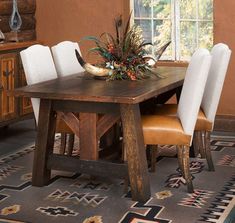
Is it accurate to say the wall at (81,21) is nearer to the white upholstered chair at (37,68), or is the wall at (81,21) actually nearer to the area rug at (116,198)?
the area rug at (116,198)

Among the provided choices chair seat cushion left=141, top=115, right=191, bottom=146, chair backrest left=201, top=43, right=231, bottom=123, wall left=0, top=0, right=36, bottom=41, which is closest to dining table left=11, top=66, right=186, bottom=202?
chair seat cushion left=141, top=115, right=191, bottom=146

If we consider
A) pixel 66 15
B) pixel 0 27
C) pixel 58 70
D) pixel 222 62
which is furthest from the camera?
pixel 66 15

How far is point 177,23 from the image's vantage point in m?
6.67

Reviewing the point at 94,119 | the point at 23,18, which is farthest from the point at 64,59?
the point at 23,18

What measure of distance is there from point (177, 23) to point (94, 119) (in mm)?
2831

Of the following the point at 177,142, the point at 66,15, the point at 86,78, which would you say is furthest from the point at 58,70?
the point at 66,15

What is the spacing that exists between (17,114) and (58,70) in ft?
4.12

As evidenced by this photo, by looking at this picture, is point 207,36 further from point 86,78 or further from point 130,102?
point 130,102

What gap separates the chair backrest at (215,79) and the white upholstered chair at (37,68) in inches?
44.8

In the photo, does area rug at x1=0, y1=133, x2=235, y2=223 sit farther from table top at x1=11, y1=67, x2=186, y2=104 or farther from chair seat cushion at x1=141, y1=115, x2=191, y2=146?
table top at x1=11, y1=67, x2=186, y2=104

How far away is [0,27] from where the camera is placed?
6.63 m

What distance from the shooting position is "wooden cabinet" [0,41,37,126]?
19.6ft

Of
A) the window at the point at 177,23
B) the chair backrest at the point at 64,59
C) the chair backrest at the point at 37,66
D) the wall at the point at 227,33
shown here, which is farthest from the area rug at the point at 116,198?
the window at the point at 177,23

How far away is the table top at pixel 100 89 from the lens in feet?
12.7
